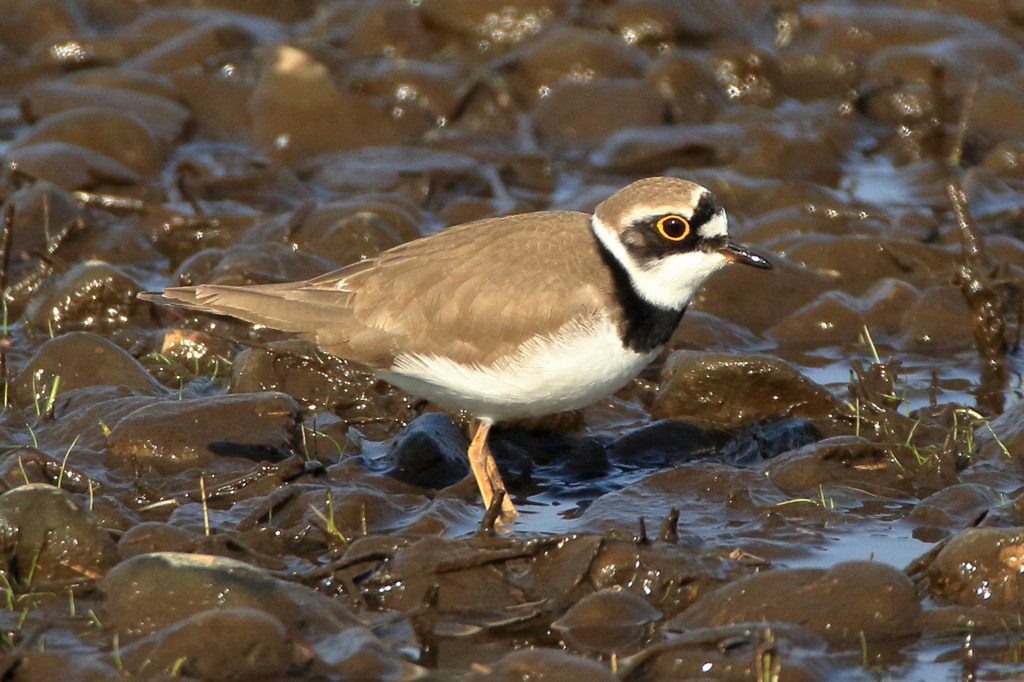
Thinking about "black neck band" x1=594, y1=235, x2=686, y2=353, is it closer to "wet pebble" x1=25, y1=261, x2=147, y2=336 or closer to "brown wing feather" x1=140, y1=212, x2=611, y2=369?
"brown wing feather" x1=140, y1=212, x2=611, y2=369

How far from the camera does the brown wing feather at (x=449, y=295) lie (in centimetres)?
611

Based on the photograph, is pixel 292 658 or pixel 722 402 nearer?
pixel 292 658

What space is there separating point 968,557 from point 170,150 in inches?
310

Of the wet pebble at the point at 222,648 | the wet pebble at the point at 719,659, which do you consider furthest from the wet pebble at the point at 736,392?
the wet pebble at the point at 222,648

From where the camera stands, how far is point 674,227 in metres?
6.19

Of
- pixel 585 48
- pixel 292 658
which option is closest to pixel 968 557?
pixel 292 658

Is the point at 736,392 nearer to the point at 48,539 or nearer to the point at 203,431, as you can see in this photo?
the point at 203,431

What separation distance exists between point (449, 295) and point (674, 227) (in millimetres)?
1125

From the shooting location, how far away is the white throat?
20.1 feet

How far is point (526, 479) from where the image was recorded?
22.7 ft

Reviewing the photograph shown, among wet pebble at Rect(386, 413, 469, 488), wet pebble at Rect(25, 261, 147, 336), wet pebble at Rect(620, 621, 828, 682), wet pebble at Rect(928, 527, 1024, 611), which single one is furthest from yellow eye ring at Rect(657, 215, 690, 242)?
wet pebble at Rect(25, 261, 147, 336)

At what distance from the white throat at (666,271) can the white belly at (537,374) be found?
27 centimetres

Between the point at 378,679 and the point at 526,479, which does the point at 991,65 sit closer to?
the point at 526,479

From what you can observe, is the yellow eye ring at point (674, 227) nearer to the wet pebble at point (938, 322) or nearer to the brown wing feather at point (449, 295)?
the brown wing feather at point (449, 295)
